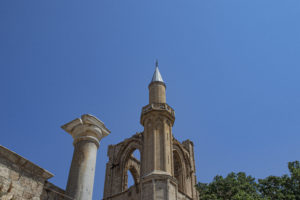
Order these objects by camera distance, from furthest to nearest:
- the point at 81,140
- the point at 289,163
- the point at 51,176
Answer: the point at 289,163 → the point at 81,140 → the point at 51,176

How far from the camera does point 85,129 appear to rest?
587cm

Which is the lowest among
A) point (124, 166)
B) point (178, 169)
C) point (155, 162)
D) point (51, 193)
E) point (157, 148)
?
point (51, 193)

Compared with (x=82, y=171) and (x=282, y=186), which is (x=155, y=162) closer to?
(x=282, y=186)

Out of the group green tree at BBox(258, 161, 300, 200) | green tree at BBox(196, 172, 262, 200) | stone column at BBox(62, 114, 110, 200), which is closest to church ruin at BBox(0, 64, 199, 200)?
stone column at BBox(62, 114, 110, 200)

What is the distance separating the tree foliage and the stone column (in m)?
13.4

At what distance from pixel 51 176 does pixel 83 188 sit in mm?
607

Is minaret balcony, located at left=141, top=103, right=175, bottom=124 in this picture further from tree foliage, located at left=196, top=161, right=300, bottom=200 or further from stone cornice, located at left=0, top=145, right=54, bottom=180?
stone cornice, located at left=0, top=145, right=54, bottom=180

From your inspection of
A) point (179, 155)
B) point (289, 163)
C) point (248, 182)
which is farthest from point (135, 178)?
point (289, 163)

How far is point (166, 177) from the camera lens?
16.5 meters

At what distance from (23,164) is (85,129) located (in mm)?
1385

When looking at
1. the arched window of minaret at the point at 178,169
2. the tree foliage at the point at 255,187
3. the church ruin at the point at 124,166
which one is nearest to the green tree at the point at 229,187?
the tree foliage at the point at 255,187

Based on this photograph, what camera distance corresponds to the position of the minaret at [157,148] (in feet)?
52.9

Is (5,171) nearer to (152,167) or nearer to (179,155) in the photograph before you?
(152,167)

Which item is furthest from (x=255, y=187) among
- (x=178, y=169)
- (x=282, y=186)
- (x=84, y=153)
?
(x=84, y=153)
